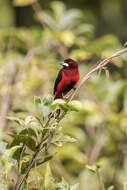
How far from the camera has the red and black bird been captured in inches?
96.6

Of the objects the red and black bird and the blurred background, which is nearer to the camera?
the red and black bird

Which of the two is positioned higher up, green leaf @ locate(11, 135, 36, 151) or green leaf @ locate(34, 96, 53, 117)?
green leaf @ locate(34, 96, 53, 117)

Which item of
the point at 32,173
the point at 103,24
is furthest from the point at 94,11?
the point at 32,173

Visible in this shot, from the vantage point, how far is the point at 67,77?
8.08 feet

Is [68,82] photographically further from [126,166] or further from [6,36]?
[6,36]

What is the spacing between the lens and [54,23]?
3643mm

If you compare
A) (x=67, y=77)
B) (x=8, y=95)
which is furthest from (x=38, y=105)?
(x=8, y=95)

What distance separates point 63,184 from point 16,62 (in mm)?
2268

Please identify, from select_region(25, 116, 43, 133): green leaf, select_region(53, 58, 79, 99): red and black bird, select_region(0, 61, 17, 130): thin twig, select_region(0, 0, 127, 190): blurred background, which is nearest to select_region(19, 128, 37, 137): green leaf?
select_region(25, 116, 43, 133): green leaf

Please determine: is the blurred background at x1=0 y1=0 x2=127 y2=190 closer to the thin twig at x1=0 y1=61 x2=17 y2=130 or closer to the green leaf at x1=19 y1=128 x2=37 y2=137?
the thin twig at x1=0 y1=61 x2=17 y2=130

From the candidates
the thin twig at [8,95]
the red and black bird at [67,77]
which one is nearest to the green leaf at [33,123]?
the red and black bird at [67,77]

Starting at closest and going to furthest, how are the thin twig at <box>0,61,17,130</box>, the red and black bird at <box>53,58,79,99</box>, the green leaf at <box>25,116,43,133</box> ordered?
the green leaf at <box>25,116,43,133</box> < the red and black bird at <box>53,58,79,99</box> < the thin twig at <box>0,61,17,130</box>

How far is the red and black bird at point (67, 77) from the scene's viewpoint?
2.45 m

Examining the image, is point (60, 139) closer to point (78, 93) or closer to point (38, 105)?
point (38, 105)
